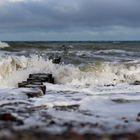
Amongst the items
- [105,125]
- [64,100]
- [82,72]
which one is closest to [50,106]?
[64,100]

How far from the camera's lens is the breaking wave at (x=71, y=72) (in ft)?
42.8

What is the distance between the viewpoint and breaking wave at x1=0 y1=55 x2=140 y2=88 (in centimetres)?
1305

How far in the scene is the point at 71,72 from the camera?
14.7 m

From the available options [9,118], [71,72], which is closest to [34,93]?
[9,118]

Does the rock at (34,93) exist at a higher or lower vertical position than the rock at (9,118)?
lower

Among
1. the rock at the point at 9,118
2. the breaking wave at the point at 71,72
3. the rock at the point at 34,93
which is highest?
the rock at the point at 9,118

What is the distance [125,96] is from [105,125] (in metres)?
3.11

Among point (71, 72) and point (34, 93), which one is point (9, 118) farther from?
point (71, 72)

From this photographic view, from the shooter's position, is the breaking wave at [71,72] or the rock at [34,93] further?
the breaking wave at [71,72]

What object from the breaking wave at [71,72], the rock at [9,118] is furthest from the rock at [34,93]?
the breaking wave at [71,72]

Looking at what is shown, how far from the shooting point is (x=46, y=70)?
47.3 ft

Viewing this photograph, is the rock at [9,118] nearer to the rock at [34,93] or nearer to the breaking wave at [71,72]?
the rock at [34,93]

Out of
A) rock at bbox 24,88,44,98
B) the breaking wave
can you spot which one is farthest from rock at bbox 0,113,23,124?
the breaking wave

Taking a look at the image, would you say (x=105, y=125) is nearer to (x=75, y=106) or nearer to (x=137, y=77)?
(x=75, y=106)
